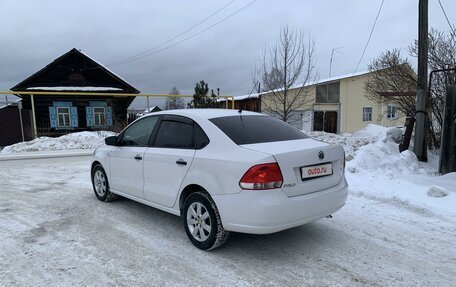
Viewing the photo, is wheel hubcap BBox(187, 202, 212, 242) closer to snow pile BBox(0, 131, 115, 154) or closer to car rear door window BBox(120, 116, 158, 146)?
car rear door window BBox(120, 116, 158, 146)

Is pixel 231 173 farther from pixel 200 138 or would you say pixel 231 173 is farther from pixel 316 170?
pixel 316 170

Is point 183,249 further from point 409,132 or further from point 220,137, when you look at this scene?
point 409,132

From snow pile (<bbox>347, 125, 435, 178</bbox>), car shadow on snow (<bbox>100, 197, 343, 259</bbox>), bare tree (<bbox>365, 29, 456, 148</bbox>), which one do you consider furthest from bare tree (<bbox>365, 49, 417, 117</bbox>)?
car shadow on snow (<bbox>100, 197, 343, 259</bbox>)

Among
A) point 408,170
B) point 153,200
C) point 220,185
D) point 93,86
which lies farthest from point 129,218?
point 93,86

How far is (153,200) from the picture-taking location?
4.68 m

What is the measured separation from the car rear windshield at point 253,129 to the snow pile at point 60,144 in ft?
43.4

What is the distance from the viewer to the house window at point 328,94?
3034cm

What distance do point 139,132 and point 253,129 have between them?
197cm

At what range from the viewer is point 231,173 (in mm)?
3566

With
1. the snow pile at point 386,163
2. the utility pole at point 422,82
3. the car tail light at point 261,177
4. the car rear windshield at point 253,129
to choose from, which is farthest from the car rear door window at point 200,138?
the utility pole at point 422,82

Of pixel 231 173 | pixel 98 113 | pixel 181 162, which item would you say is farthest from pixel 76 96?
pixel 231 173

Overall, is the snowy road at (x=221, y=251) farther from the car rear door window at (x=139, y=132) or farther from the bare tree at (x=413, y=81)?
the bare tree at (x=413, y=81)

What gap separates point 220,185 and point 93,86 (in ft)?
83.9

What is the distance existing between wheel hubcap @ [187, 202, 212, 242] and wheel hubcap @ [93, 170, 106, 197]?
2.56 metres
